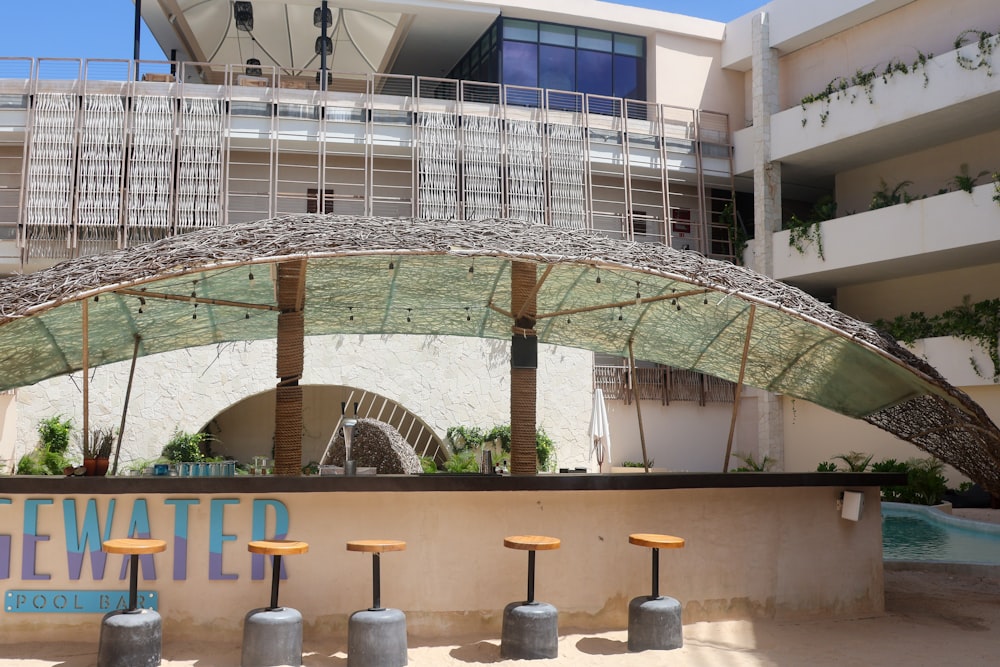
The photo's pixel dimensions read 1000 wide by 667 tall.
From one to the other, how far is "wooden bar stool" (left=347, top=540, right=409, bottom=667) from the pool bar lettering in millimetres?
1035

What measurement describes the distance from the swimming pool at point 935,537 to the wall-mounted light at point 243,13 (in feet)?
55.9

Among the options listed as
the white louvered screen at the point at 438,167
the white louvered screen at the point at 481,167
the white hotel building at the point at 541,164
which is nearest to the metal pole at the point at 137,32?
the white hotel building at the point at 541,164

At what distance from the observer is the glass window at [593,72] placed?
2391 centimetres

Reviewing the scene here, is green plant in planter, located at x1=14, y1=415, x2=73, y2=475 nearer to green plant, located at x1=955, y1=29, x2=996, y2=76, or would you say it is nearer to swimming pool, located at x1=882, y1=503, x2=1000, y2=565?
swimming pool, located at x1=882, y1=503, x2=1000, y2=565

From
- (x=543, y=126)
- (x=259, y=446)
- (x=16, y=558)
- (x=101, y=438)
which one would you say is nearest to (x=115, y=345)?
(x=16, y=558)

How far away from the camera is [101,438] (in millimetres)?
17875

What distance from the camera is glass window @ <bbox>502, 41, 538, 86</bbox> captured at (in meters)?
23.2

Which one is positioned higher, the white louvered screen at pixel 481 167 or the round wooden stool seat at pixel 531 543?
the white louvered screen at pixel 481 167

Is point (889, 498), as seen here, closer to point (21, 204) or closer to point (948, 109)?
point (948, 109)

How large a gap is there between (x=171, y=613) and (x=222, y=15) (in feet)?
62.8

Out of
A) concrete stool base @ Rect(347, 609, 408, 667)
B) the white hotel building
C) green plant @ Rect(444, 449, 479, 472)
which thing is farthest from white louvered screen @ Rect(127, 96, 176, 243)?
concrete stool base @ Rect(347, 609, 408, 667)

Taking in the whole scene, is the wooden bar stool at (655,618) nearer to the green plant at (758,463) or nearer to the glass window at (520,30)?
the green plant at (758,463)

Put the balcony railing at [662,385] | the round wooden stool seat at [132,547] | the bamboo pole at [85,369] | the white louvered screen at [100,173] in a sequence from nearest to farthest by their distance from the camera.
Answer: the round wooden stool seat at [132,547], the bamboo pole at [85,369], the white louvered screen at [100,173], the balcony railing at [662,385]

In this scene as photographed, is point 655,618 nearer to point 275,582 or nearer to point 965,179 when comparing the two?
point 275,582
